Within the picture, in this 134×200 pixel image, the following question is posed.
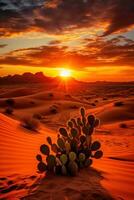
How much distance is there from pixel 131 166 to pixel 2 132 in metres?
4.38

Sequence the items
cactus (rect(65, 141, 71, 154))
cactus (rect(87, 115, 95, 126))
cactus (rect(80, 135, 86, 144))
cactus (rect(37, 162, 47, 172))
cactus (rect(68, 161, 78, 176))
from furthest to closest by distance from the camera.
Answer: cactus (rect(87, 115, 95, 126)), cactus (rect(80, 135, 86, 144)), cactus (rect(65, 141, 71, 154)), cactus (rect(37, 162, 47, 172)), cactus (rect(68, 161, 78, 176))

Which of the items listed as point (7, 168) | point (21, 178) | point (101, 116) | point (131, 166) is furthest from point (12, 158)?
point (101, 116)

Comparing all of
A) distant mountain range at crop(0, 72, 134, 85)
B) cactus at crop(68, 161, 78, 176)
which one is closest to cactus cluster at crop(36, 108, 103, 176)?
cactus at crop(68, 161, 78, 176)

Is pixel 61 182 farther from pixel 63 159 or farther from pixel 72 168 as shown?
pixel 63 159

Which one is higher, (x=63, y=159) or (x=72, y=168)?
(x=63, y=159)

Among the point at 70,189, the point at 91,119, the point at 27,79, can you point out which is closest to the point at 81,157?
the point at 91,119

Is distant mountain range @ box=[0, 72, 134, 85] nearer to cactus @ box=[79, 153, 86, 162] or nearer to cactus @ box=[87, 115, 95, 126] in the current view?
cactus @ box=[87, 115, 95, 126]

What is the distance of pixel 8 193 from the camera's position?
4500mm

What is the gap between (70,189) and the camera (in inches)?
181

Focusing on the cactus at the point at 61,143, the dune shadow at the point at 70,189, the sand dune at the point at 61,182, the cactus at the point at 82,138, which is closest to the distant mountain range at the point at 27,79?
the sand dune at the point at 61,182

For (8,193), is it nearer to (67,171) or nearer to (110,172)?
(67,171)

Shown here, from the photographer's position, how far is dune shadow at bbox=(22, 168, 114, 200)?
434 cm

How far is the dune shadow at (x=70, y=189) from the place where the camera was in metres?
4.34

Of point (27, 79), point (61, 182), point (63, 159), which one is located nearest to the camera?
point (61, 182)
